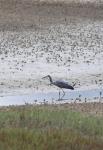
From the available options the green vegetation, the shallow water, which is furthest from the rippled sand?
the green vegetation

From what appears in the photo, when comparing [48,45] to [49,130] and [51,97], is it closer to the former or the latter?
[51,97]

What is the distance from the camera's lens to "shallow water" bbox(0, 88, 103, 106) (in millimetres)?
17056

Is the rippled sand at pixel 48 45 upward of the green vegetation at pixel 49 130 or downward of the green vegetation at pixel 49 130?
upward

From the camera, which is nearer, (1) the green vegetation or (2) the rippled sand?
(1) the green vegetation

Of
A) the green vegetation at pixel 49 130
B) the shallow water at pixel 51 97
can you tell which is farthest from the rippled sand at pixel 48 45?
the green vegetation at pixel 49 130

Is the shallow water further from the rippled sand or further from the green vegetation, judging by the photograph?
the green vegetation

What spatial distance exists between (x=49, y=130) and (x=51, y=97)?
7.68 m

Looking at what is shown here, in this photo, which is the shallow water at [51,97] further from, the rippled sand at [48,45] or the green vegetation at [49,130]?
the green vegetation at [49,130]

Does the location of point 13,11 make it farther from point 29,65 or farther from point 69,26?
point 29,65

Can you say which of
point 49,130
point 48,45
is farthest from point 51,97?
point 49,130

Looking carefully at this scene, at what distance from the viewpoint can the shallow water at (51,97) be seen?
56.0 feet

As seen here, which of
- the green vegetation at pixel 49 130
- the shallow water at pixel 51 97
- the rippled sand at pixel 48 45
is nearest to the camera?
the green vegetation at pixel 49 130

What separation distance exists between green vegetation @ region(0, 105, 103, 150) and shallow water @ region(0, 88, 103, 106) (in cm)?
201

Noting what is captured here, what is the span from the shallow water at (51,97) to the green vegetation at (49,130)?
201 centimetres
